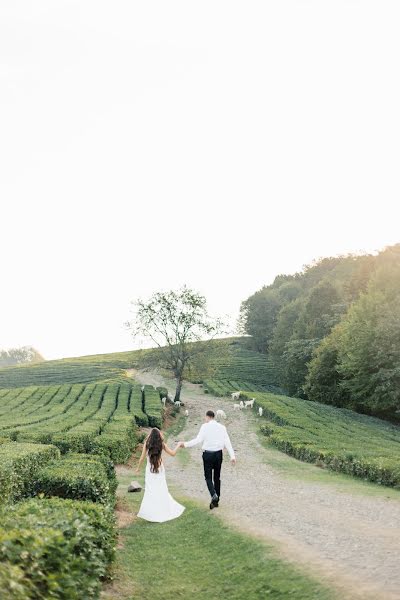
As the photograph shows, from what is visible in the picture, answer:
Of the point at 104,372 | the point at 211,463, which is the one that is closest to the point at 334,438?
the point at 211,463

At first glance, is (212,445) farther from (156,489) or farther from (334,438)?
(334,438)

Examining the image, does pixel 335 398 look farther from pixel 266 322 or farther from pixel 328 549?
pixel 266 322

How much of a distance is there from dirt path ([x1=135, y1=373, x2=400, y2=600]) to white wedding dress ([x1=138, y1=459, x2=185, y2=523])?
1.22 metres

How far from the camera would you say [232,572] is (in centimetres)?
899

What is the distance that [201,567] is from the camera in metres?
9.64

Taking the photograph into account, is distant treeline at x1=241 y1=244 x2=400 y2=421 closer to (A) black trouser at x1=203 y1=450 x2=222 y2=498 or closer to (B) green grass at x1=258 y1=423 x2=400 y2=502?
(B) green grass at x1=258 y1=423 x2=400 y2=502

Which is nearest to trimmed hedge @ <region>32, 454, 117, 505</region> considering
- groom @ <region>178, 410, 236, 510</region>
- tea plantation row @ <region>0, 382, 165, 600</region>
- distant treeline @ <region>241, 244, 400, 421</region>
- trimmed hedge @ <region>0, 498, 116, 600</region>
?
tea plantation row @ <region>0, 382, 165, 600</region>

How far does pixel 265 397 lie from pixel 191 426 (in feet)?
30.2

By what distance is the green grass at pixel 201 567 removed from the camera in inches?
318

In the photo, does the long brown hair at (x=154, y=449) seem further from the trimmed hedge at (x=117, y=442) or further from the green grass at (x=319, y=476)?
the trimmed hedge at (x=117, y=442)

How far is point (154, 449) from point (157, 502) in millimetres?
1314

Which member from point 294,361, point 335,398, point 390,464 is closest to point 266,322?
point 294,361

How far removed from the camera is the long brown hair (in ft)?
41.5

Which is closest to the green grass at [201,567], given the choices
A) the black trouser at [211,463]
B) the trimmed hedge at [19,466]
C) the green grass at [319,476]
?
the black trouser at [211,463]
